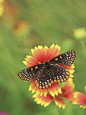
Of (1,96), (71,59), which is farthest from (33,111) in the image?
(71,59)

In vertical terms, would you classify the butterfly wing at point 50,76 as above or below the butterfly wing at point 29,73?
below

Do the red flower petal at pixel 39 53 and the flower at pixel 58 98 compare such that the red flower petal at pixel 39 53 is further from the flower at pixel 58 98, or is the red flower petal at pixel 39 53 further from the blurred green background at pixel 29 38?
the blurred green background at pixel 29 38

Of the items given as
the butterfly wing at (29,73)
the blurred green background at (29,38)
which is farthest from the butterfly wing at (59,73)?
the blurred green background at (29,38)

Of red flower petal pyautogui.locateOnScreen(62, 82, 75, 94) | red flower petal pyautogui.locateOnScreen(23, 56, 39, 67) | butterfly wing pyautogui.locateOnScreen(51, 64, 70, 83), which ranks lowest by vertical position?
red flower petal pyautogui.locateOnScreen(62, 82, 75, 94)

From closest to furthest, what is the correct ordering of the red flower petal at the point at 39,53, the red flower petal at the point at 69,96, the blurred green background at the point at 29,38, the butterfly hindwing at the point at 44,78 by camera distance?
the butterfly hindwing at the point at 44,78 < the red flower petal at the point at 69,96 < the red flower petal at the point at 39,53 < the blurred green background at the point at 29,38

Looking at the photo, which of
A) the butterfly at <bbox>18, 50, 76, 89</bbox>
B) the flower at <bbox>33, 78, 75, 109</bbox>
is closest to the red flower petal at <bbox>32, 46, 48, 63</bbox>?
the butterfly at <bbox>18, 50, 76, 89</bbox>

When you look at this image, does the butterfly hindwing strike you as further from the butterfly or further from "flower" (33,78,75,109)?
"flower" (33,78,75,109)

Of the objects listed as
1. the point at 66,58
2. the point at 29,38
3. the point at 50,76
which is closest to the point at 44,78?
the point at 50,76
